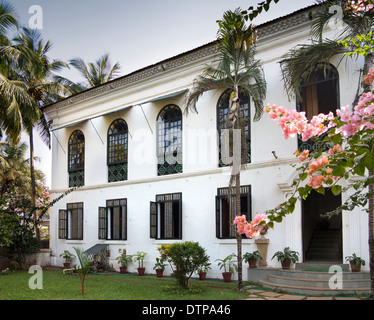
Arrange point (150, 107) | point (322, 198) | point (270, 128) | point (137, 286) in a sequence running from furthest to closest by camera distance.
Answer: point (322, 198) < point (150, 107) < point (270, 128) < point (137, 286)

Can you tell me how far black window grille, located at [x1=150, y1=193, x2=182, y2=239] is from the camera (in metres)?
12.9

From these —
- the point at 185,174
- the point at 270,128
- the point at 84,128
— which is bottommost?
the point at 185,174

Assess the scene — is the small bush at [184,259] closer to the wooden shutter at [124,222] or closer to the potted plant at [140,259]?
the potted plant at [140,259]

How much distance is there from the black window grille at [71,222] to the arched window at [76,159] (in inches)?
38.0

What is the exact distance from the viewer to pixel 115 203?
14.8m

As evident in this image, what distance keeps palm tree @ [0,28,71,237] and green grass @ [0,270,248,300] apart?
5.86 m

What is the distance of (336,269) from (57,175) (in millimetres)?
12382

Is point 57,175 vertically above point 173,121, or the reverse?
point 173,121

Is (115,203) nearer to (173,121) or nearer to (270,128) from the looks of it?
(173,121)

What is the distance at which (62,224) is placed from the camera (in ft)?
54.5

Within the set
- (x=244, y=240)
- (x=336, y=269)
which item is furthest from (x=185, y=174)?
(x=336, y=269)

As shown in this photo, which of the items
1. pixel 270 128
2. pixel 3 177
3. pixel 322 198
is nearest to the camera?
pixel 270 128

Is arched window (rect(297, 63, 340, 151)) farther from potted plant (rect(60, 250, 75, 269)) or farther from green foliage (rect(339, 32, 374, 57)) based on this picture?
potted plant (rect(60, 250, 75, 269))

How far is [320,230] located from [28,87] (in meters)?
13.6
